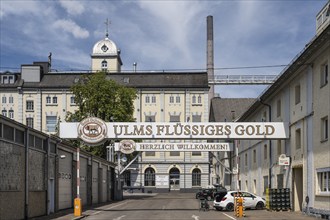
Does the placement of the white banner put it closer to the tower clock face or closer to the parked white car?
the parked white car

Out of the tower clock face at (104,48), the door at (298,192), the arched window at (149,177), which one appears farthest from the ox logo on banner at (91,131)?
the tower clock face at (104,48)

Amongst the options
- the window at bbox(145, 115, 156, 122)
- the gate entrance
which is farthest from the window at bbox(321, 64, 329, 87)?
the gate entrance

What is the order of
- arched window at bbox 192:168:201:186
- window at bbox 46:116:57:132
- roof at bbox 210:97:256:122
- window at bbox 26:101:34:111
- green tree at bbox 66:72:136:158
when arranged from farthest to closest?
roof at bbox 210:97:256:122
window at bbox 26:101:34:111
window at bbox 46:116:57:132
arched window at bbox 192:168:201:186
green tree at bbox 66:72:136:158

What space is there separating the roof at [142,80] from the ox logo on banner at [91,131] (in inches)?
2027

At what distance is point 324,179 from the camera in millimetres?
24125

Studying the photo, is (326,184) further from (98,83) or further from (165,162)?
(165,162)

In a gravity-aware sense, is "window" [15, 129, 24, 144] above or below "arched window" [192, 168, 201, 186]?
above

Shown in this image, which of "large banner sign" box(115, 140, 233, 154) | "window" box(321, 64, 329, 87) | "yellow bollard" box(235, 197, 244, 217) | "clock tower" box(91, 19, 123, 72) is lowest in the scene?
"yellow bollard" box(235, 197, 244, 217)

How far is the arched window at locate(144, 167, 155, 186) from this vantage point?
8088 centimetres

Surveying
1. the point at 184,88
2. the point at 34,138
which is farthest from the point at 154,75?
Result: the point at 34,138

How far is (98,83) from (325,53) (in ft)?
121

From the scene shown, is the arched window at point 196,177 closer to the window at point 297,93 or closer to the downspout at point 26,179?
the window at point 297,93

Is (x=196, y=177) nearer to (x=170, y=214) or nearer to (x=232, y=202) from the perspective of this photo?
(x=232, y=202)

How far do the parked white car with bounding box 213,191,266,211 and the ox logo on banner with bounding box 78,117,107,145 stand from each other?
27.9 ft
